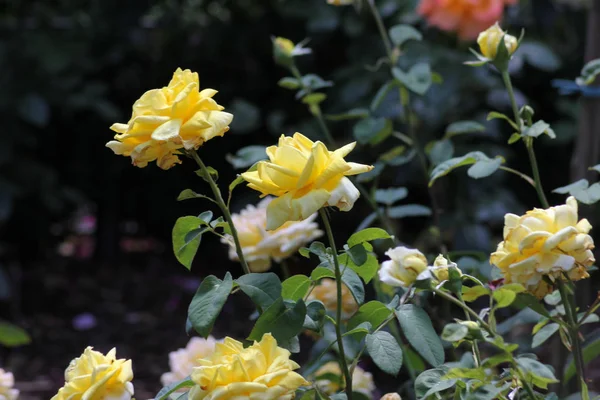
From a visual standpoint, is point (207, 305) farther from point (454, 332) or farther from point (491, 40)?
point (491, 40)

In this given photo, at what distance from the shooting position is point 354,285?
690 mm

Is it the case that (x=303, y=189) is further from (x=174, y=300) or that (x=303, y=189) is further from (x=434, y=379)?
(x=174, y=300)

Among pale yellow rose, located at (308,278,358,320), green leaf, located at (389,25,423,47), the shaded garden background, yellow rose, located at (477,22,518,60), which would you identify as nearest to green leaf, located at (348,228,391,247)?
yellow rose, located at (477,22,518,60)

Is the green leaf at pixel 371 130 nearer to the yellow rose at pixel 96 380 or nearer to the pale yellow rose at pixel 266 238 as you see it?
the pale yellow rose at pixel 266 238

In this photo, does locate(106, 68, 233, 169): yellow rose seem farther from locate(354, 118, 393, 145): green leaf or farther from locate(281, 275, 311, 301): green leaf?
locate(354, 118, 393, 145): green leaf

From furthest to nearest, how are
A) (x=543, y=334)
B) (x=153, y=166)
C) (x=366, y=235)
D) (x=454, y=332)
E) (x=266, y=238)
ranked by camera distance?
(x=153, y=166), (x=266, y=238), (x=543, y=334), (x=366, y=235), (x=454, y=332)

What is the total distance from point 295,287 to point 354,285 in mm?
47

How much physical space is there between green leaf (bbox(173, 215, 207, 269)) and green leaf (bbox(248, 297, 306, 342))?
9cm

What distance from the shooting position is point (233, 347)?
629 millimetres

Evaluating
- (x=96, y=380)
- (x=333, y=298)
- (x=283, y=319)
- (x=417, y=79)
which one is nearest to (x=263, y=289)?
(x=283, y=319)

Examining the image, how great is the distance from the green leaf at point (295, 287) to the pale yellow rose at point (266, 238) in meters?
0.26

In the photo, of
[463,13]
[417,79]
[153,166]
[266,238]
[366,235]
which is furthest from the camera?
[153,166]

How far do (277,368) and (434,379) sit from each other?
0.42 ft

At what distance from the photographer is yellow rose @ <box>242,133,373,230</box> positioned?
58 centimetres
